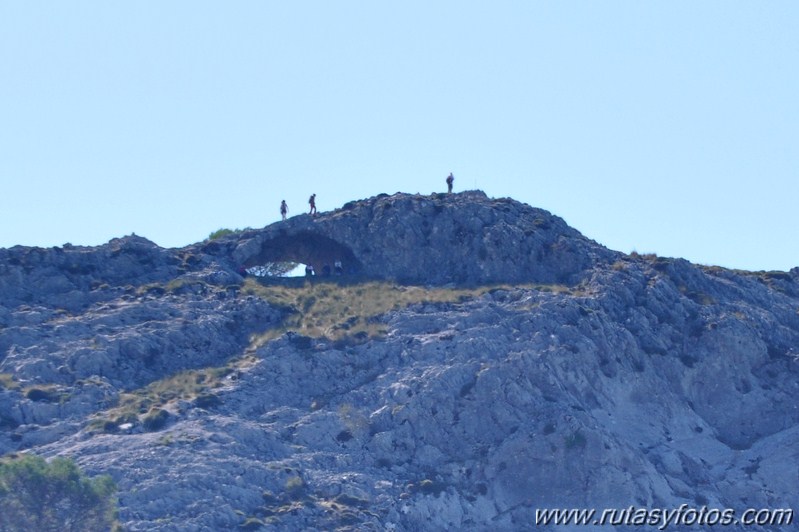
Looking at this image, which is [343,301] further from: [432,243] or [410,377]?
[410,377]

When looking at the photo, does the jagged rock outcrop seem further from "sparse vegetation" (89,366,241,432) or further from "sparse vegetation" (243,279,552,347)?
"sparse vegetation" (89,366,241,432)

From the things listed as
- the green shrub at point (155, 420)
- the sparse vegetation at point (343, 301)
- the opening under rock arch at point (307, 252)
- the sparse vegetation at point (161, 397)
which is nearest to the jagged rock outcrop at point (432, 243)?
the opening under rock arch at point (307, 252)

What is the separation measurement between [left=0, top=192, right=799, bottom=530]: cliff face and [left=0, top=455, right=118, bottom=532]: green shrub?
123cm

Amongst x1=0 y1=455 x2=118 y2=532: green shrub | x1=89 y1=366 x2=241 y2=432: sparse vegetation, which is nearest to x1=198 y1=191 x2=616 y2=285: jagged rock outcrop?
x1=89 y1=366 x2=241 y2=432: sparse vegetation

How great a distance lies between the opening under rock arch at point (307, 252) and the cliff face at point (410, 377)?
0.12 m

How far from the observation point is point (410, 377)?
207ft

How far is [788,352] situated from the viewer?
6856 centimetres

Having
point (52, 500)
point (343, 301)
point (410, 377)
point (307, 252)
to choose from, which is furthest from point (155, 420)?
point (307, 252)

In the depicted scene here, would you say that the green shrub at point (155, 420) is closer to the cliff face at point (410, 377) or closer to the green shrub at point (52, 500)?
the cliff face at point (410, 377)

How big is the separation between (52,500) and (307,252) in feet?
88.9

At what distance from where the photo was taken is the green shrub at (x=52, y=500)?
173ft

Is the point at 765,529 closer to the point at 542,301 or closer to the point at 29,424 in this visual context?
the point at 542,301

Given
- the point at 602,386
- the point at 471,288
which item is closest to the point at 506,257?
the point at 471,288

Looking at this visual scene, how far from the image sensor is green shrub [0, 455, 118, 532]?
52750 millimetres
